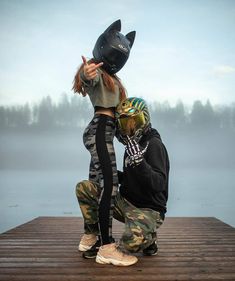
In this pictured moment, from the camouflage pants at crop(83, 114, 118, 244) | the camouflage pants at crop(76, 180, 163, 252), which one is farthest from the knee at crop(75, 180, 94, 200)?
the camouflage pants at crop(83, 114, 118, 244)

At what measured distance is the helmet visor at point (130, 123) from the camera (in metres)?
2.77

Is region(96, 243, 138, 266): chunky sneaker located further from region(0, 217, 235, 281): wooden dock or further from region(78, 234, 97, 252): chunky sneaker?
region(78, 234, 97, 252): chunky sneaker

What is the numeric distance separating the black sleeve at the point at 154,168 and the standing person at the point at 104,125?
0.30 m

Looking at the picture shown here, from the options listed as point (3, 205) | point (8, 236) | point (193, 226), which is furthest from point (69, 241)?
point (3, 205)

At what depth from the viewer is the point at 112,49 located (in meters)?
2.94

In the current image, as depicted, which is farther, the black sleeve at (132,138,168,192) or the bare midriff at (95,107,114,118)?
the bare midriff at (95,107,114,118)

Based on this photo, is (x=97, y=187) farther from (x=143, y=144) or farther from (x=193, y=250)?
(x=193, y=250)

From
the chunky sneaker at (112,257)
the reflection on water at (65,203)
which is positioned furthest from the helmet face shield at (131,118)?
the reflection on water at (65,203)

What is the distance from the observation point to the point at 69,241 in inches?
151

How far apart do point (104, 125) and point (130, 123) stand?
225 millimetres

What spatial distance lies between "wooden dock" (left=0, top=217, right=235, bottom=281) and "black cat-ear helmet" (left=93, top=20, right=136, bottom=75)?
1.68 metres

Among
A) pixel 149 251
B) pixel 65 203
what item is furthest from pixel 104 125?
pixel 65 203

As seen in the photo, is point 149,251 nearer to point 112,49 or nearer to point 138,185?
point 138,185

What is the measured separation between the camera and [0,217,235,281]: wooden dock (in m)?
2.39
